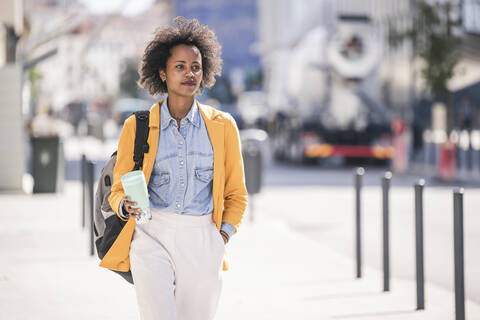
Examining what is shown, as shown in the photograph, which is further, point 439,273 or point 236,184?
point 439,273

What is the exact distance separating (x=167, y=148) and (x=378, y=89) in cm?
1724

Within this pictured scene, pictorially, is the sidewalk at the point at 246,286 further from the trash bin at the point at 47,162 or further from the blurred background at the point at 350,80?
the blurred background at the point at 350,80

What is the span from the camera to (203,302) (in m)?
3.67

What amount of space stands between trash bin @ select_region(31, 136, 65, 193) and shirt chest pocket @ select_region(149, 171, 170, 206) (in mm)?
10607

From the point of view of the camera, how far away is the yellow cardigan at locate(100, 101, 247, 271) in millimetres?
3662

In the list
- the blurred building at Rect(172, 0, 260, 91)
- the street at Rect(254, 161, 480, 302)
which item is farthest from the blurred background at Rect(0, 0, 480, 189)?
the blurred building at Rect(172, 0, 260, 91)

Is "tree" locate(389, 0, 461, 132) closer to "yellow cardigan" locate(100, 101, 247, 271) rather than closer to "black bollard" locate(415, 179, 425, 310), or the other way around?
"black bollard" locate(415, 179, 425, 310)

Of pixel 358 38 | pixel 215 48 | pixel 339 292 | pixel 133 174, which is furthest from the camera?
pixel 358 38

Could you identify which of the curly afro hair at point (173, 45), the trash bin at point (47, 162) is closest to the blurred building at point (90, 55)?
the trash bin at point (47, 162)

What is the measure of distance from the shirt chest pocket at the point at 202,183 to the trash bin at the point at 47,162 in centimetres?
1063

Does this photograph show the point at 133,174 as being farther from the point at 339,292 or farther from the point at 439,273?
the point at 439,273

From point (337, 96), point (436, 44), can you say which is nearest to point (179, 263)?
point (337, 96)

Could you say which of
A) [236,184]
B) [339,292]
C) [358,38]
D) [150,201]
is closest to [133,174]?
[150,201]

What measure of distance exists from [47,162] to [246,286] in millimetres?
8194
